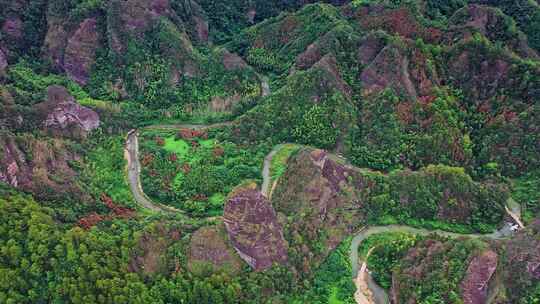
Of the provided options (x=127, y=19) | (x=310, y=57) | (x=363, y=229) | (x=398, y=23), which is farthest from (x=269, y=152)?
(x=127, y=19)

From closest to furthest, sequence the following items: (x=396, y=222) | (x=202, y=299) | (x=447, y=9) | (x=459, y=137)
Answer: (x=202, y=299), (x=396, y=222), (x=459, y=137), (x=447, y=9)

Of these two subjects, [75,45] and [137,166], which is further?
[75,45]

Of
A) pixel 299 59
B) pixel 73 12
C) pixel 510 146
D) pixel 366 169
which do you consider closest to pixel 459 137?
pixel 510 146

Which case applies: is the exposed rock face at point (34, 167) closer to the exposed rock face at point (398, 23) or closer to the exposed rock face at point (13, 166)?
the exposed rock face at point (13, 166)

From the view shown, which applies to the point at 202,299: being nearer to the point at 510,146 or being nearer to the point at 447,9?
the point at 510,146

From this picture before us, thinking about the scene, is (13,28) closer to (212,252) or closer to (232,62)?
(232,62)

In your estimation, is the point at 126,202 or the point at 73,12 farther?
the point at 73,12

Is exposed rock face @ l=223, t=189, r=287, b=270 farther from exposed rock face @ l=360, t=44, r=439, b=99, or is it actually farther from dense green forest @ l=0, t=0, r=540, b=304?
exposed rock face @ l=360, t=44, r=439, b=99
